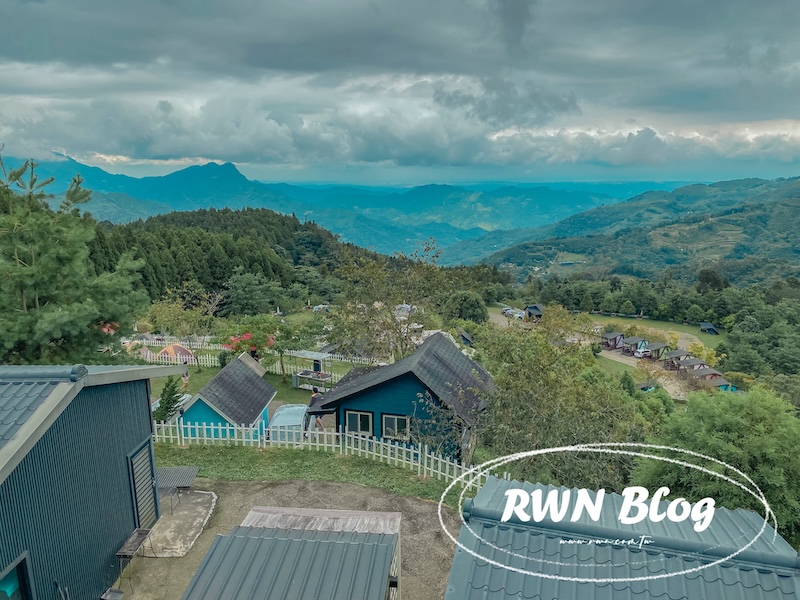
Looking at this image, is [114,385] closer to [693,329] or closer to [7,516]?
[7,516]

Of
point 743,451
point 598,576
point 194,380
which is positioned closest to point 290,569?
point 598,576

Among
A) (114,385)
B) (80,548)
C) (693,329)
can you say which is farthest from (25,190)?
(693,329)

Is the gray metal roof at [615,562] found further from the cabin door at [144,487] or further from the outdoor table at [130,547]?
the cabin door at [144,487]

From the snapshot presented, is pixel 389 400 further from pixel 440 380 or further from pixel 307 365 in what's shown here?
pixel 307 365

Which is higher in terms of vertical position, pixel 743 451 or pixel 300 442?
pixel 743 451

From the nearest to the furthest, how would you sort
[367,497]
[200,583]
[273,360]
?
[200,583] < [367,497] < [273,360]
